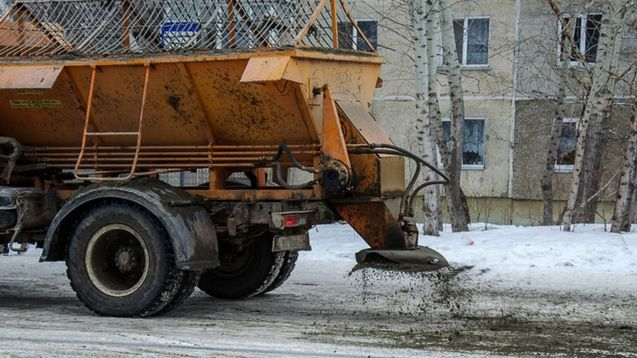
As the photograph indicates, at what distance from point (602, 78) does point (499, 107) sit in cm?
1123

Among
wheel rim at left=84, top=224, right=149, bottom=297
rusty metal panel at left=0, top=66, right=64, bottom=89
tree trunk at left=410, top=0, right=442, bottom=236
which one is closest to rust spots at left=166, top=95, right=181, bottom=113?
rusty metal panel at left=0, top=66, right=64, bottom=89

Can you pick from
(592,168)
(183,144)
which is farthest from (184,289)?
(592,168)

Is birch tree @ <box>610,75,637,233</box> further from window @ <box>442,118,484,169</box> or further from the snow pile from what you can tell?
window @ <box>442,118,484,169</box>

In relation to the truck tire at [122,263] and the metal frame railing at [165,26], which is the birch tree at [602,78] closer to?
the metal frame railing at [165,26]

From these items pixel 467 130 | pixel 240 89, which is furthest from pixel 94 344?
pixel 467 130

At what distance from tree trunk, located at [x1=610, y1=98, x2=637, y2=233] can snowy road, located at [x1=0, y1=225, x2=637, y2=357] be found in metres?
1.18

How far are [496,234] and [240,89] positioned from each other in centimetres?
599

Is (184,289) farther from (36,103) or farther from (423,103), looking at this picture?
(423,103)

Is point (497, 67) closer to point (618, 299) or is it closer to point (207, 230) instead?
point (618, 299)

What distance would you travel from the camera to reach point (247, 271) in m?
10.1

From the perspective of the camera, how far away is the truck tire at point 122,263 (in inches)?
344

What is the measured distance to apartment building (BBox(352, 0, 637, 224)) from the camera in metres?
25.2

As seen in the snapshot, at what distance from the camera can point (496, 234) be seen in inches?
546

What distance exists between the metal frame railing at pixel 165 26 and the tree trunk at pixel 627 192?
578 centimetres
